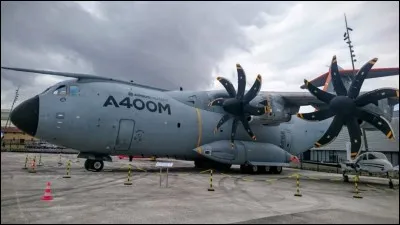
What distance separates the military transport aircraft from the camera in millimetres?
17641

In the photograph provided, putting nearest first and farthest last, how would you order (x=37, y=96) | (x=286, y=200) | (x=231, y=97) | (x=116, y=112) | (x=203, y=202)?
1. (x=203, y=202)
2. (x=286, y=200)
3. (x=37, y=96)
4. (x=116, y=112)
5. (x=231, y=97)

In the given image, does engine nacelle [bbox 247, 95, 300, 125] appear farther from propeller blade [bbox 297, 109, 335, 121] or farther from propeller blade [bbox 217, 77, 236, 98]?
propeller blade [bbox 297, 109, 335, 121]

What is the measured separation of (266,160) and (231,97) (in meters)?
5.57

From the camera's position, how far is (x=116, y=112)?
19.4m

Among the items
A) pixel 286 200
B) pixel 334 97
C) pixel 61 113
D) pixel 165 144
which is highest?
pixel 334 97

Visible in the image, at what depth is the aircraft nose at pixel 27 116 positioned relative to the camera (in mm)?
17062

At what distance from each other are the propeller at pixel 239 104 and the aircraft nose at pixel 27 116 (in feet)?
36.6

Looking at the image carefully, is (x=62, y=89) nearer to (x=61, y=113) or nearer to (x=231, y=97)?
(x=61, y=113)

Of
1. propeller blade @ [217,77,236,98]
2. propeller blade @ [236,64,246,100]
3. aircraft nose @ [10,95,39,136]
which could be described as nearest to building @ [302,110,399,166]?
propeller blade @ [236,64,246,100]

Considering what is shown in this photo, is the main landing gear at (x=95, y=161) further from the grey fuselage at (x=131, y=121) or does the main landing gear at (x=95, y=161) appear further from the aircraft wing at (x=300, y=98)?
the aircraft wing at (x=300, y=98)

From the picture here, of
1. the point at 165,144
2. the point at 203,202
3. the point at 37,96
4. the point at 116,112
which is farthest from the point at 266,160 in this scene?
the point at 37,96

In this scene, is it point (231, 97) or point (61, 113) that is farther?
point (231, 97)

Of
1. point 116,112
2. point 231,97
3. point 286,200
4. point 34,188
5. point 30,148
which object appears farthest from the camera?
point 30,148

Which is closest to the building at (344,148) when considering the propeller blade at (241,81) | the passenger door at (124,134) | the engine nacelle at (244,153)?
the engine nacelle at (244,153)
